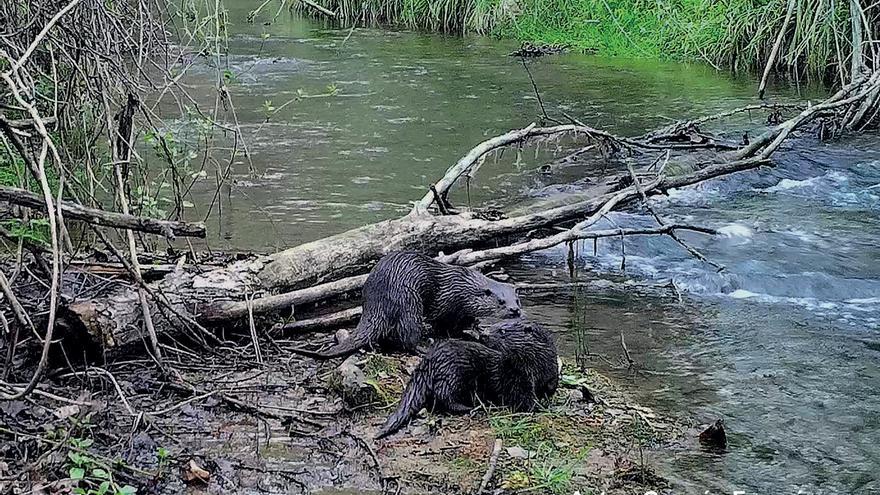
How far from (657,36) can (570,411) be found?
44.7 ft

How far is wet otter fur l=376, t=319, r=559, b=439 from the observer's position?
4.15 meters

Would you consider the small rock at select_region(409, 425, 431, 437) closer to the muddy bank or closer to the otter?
the muddy bank

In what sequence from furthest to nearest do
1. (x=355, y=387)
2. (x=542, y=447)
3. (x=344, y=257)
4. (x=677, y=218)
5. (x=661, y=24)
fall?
(x=661, y=24), (x=677, y=218), (x=344, y=257), (x=355, y=387), (x=542, y=447)

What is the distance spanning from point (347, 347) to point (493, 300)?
29.1 inches

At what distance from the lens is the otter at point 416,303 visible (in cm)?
490

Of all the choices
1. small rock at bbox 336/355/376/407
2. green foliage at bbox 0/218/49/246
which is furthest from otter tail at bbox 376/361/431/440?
green foliage at bbox 0/218/49/246

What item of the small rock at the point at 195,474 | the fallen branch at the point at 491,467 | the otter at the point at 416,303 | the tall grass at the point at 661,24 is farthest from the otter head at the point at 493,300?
the tall grass at the point at 661,24

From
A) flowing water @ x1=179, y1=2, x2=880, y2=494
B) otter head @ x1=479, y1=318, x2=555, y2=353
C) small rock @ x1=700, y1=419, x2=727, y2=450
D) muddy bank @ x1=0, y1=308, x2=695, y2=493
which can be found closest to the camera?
muddy bank @ x1=0, y1=308, x2=695, y2=493

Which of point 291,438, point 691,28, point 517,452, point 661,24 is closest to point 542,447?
point 517,452

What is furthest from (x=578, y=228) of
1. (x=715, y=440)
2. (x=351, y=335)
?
(x=715, y=440)

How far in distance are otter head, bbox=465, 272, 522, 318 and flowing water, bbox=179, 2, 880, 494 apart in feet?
1.95

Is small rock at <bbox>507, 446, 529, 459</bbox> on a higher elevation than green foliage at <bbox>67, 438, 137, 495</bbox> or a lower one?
lower

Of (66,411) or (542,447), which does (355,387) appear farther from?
(66,411)

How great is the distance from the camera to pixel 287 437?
3943mm
